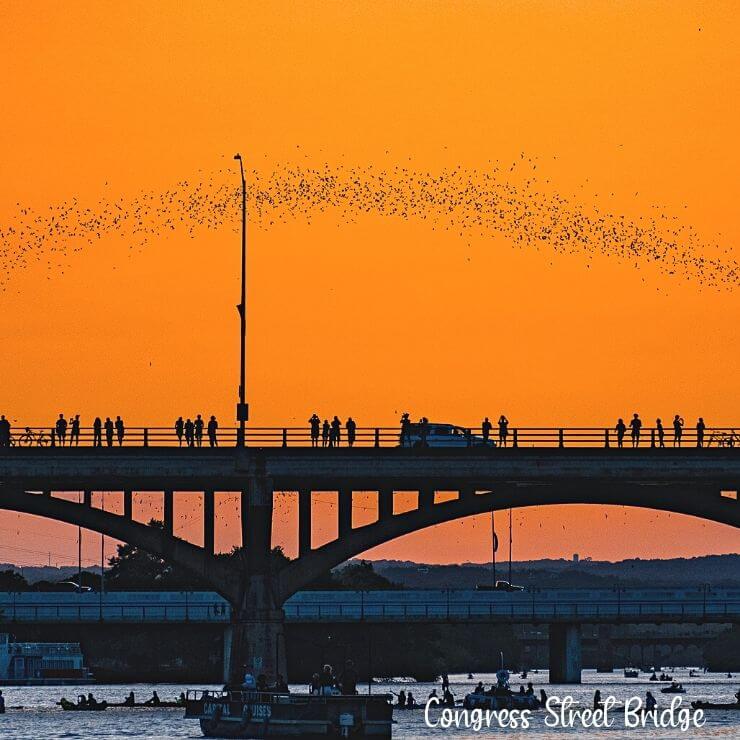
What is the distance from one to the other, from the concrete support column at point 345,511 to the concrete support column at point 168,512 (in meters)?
7.80

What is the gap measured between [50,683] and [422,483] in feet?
250

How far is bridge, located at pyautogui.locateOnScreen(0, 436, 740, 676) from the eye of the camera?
11362 cm

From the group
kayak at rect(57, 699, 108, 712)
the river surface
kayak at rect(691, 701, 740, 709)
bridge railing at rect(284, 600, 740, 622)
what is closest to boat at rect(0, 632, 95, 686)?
the river surface

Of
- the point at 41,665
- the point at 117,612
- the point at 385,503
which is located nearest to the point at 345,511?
the point at 385,503

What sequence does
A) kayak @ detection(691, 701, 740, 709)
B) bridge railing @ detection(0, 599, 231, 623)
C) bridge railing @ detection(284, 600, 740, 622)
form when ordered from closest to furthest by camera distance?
kayak @ detection(691, 701, 740, 709)
bridge railing @ detection(0, 599, 231, 623)
bridge railing @ detection(284, 600, 740, 622)

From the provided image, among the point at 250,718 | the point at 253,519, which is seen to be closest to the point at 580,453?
the point at 253,519

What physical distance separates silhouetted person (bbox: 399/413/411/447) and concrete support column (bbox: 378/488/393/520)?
2.33m

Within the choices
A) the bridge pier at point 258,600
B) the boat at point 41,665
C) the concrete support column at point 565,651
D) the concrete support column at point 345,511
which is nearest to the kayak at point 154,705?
the bridge pier at point 258,600

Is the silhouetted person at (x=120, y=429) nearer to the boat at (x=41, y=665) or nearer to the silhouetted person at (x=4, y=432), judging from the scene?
the silhouetted person at (x=4, y=432)

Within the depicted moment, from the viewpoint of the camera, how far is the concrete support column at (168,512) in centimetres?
11344

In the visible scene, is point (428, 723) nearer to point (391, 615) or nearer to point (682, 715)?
point (682, 715)

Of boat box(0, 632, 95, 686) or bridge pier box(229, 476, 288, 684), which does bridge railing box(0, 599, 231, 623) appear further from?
bridge pier box(229, 476, 288, 684)

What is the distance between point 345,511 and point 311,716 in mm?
19515

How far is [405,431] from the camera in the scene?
377 ft
